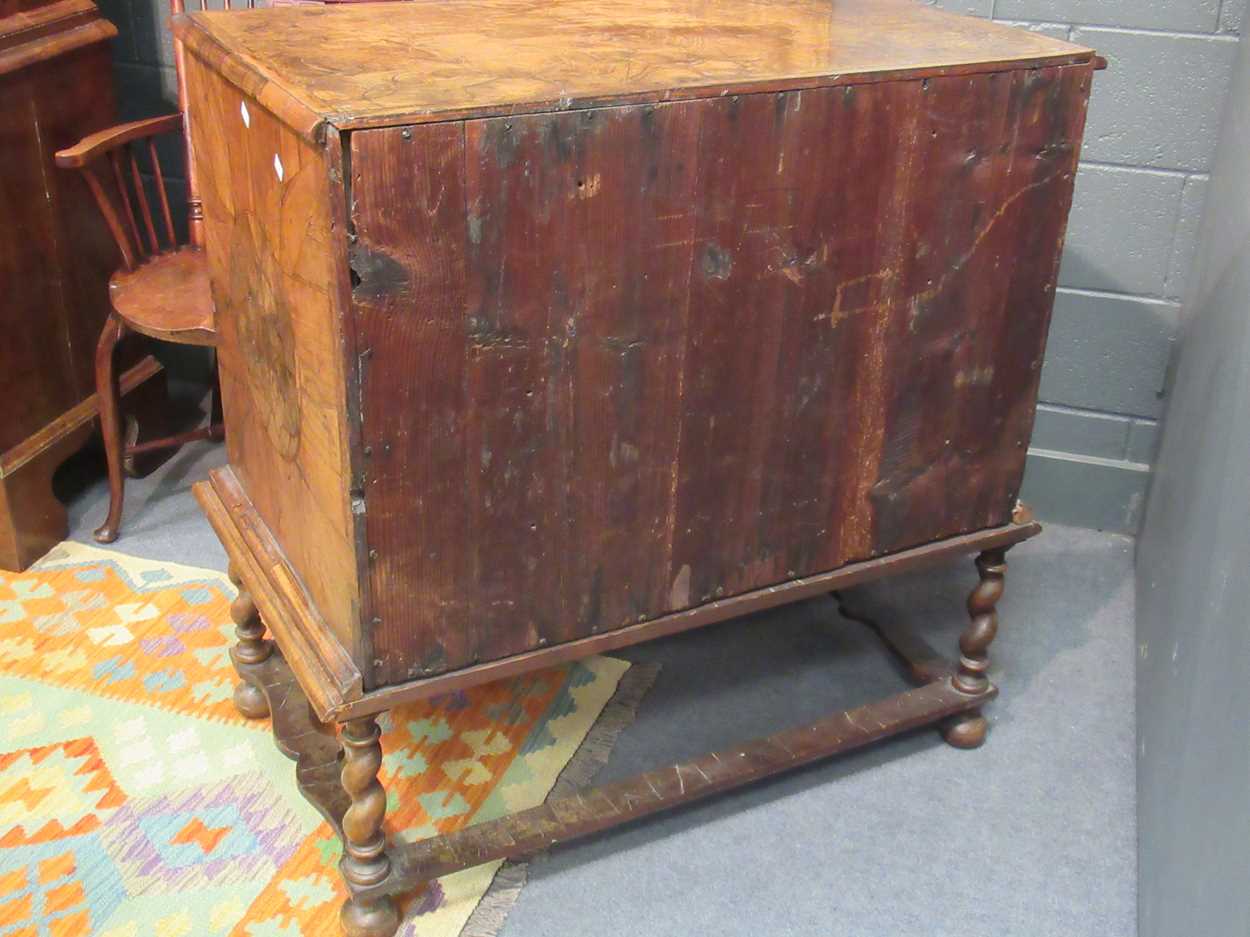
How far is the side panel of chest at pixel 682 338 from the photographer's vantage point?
1.37 meters

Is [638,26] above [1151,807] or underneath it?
above

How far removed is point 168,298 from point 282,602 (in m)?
0.95

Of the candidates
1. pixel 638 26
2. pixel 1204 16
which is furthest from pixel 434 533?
pixel 1204 16

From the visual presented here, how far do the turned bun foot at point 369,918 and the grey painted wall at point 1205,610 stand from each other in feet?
3.15

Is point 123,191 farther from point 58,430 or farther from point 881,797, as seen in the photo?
point 881,797

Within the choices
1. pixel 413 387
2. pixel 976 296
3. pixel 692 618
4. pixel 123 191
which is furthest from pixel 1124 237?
pixel 123 191

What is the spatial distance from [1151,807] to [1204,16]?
1.37 meters

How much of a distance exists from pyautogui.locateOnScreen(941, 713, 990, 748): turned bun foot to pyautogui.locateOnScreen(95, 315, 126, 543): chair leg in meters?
1.59

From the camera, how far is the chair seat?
2.32 metres

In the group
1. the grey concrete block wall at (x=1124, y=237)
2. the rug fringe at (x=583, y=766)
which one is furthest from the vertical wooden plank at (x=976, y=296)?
the grey concrete block wall at (x=1124, y=237)

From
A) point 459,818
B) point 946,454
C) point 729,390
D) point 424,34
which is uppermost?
point 424,34

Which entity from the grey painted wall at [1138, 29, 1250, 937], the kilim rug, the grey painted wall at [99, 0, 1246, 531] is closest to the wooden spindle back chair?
the kilim rug

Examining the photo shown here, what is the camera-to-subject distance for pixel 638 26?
5.77 feet

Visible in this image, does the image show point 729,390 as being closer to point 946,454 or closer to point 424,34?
point 946,454
